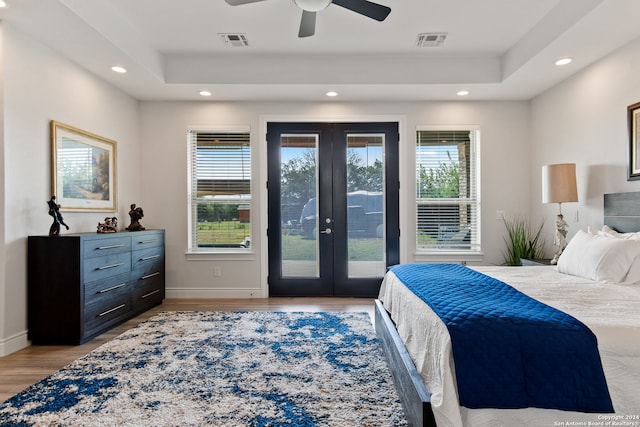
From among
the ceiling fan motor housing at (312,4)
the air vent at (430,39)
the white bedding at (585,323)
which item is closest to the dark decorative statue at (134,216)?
the ceiling fan motor housing at (312,4)

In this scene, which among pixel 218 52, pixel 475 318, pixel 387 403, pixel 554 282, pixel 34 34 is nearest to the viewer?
pixel 475 318

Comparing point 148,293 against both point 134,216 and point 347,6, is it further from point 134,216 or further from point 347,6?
point 347,6

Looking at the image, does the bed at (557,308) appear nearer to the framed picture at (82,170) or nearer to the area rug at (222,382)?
the area rug at (222,382)

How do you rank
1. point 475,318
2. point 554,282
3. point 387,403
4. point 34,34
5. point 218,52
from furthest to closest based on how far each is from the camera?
point 218,52 → point 34,34 → point 554,282 → point 387,403 → point 475,318

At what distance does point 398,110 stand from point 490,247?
2.13m

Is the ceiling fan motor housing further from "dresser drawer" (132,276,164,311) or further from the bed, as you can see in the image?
"dresser drawer" (132,276,164,311)

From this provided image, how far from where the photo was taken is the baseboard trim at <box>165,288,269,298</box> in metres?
4.71

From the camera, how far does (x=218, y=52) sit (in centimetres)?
398

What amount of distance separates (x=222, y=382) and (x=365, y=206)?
2.94m

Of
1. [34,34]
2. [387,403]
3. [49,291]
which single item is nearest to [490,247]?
[387,403]

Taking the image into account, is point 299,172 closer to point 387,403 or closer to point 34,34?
point 34,34

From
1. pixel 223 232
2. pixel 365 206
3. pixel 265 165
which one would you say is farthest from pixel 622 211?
pixel 223 232

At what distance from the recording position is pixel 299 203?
4.75m

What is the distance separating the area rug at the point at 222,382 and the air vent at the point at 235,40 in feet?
9.33
